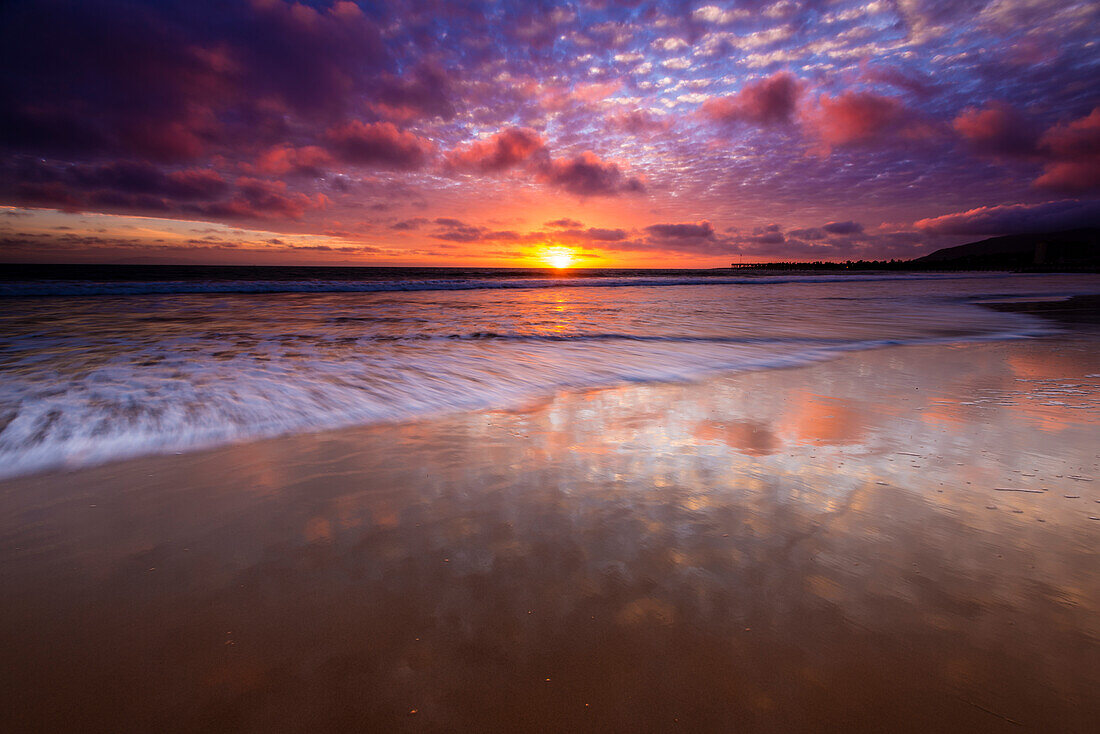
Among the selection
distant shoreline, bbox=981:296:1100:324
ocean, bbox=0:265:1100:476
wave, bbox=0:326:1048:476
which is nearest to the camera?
wave, bbox=0:326:1048:476

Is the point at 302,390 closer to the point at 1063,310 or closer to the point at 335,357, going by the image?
the point at 335,357

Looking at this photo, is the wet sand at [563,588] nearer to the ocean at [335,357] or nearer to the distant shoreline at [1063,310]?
the ocean at [335,357]

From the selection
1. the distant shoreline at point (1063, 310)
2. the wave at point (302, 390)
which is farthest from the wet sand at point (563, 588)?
the distant shoreline at point (1063, 310)

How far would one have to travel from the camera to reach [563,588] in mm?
1811

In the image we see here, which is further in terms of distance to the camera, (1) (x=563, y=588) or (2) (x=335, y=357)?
(2) (x=335, y=357)

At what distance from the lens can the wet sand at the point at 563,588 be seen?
134 cm

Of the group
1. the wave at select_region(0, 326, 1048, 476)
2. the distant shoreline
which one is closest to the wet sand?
the wave at select_region(0, 326, 1048, 476)

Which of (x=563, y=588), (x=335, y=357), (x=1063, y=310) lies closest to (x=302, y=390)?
(x=335, y=357)

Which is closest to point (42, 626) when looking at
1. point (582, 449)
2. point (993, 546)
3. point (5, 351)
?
point (582, 449)

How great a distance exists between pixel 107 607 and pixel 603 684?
180 cm

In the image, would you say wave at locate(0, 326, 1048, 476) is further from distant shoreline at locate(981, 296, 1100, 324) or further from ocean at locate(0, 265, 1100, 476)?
distant shoreline at locate(981, 296, 1100, 324)

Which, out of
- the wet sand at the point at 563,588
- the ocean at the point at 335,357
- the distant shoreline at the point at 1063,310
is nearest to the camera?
the wet sand at the point at 563,588

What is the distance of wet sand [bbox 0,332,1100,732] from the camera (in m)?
1.34

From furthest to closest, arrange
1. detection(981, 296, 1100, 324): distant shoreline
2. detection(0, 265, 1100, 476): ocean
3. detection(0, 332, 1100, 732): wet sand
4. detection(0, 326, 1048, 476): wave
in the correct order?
detection(981, 296, 1100, 324): distant shoreline, detection(0, 265, 1100, 476): ocean, detection(0, 326, 1048, 476): wave, detection(0, 332, 1100, 732): wet sand
